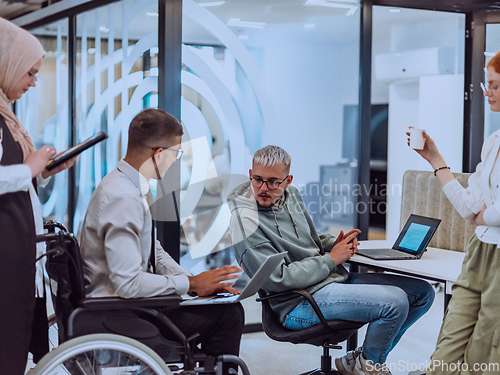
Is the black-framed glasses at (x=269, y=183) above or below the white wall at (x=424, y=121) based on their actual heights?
below

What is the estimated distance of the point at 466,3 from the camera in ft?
11.9

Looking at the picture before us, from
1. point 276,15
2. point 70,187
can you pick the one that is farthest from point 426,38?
point 70,187

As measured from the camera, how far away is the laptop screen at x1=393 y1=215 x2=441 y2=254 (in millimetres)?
2471

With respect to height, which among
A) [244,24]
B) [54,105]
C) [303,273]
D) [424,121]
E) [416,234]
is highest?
[244,24]

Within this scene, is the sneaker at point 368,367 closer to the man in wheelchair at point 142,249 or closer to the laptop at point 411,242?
the laptop at point 411,242

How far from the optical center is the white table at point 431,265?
2.09 m

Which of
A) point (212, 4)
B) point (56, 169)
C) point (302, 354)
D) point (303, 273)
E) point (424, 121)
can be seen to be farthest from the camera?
point (424, 121)

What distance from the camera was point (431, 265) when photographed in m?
2.28

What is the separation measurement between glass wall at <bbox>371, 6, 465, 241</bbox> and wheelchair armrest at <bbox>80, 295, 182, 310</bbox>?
2.99m

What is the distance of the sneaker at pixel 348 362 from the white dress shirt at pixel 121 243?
1.00 m

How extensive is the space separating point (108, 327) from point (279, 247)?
33.7 inches

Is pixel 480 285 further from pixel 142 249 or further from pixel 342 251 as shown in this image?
pixel 142 249

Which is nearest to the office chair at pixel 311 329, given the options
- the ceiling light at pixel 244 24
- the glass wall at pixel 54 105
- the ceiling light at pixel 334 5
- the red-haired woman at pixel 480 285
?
the red-haired woman at pixel 480 285

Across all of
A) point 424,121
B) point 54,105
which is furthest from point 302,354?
point 54,105
